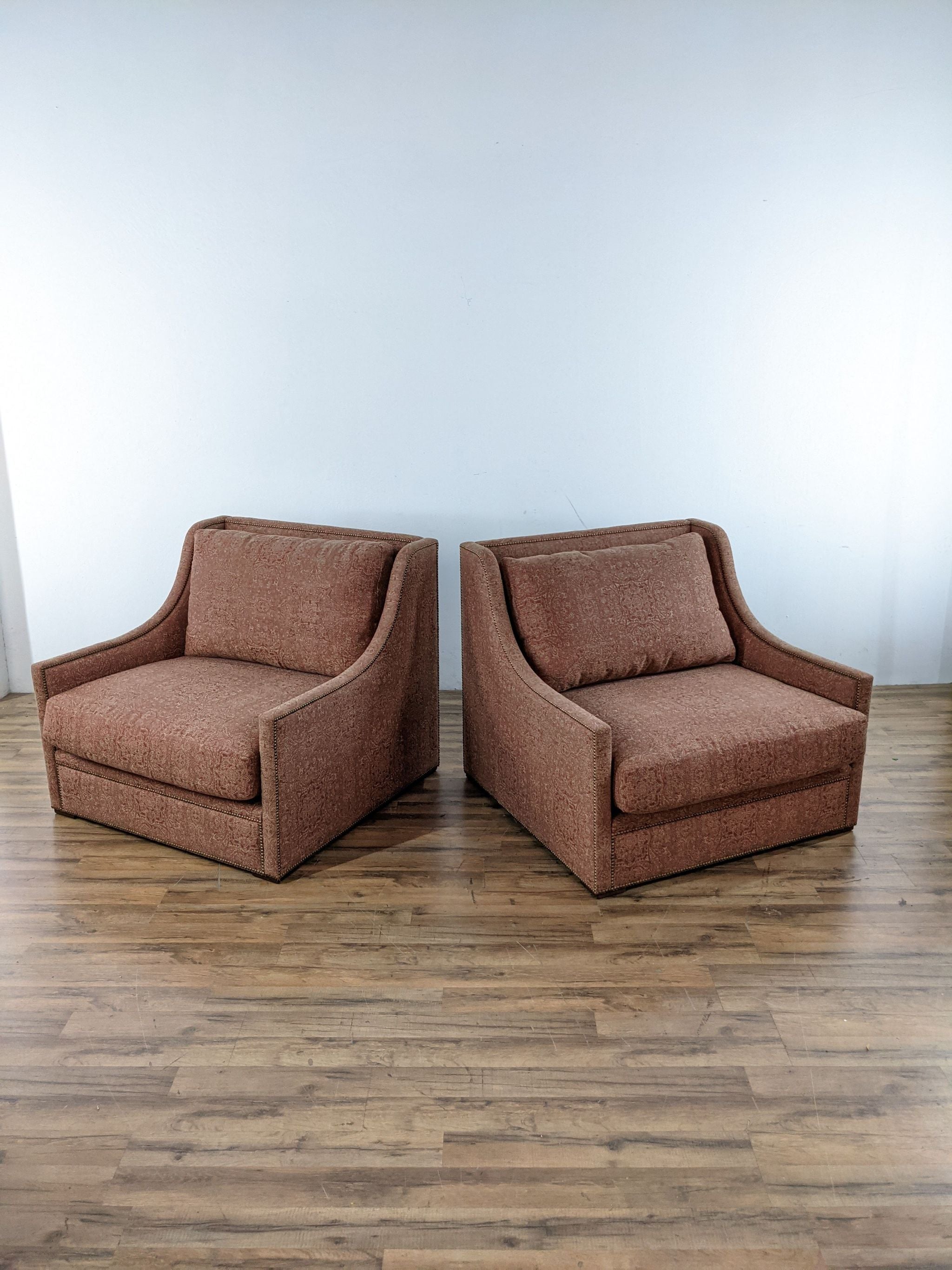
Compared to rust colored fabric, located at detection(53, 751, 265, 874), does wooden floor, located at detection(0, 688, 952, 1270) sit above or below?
below

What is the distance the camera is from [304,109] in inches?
141

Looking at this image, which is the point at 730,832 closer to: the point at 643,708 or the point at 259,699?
the point at 643,708

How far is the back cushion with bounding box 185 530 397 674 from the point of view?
3.04 meters

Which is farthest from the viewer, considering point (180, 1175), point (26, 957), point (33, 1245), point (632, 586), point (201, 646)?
point (201, 646)

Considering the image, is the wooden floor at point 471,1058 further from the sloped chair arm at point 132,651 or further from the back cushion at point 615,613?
the back cushion at point 615,613

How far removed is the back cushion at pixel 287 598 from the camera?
3.04m

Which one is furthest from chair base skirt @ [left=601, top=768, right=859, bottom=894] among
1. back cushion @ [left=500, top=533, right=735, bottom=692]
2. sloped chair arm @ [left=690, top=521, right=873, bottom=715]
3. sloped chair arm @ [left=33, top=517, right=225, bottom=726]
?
sloped chair arm @ [left=33, top=517, right=225, bottom=726]

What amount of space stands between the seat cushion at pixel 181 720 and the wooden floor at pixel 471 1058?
0.89 feet

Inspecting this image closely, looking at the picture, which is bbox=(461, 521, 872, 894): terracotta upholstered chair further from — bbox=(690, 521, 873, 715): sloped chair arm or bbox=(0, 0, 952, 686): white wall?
bbox=(0, 0, 952, 686): white wall

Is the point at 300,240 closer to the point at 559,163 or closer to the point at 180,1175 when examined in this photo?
the point at 559,163

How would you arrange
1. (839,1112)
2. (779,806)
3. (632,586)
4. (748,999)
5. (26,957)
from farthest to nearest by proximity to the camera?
(632,586) → (779,806) → (26,957) → (748,999) → (839,1112)

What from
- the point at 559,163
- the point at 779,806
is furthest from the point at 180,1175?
the point at 559,163

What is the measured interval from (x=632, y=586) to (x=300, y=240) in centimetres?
183

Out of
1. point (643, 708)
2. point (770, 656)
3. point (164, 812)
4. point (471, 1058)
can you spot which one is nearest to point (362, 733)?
point (164, 812)
